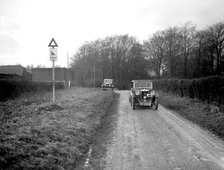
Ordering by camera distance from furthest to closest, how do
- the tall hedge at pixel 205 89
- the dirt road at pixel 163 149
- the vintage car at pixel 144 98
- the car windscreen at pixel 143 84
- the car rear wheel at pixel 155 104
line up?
the car windscreen at pixel 143 84 < the vintage car at pixel 144 98 < the car rear wheel at pixel 155 104 < the tall hedge at pixel 205 89 < the dirt road at pixel 163 149

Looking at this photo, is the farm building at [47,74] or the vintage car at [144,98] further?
the farm building at [47,74]

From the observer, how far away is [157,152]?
610cm

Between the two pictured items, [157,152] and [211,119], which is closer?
[157,152]

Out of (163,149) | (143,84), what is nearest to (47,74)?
(143,84)

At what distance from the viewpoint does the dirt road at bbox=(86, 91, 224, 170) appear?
523 cm

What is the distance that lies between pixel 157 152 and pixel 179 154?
556mm

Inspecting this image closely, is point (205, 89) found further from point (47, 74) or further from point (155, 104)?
point (47, 74)

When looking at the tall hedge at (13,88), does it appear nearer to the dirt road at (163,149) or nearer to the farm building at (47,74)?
the dirt road at (163,149)

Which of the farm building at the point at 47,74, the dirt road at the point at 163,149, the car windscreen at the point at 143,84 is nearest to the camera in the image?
the dirt road at the point at 163,149

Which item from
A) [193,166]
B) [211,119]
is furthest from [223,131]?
[193,166]

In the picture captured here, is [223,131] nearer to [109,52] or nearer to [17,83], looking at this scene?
[17,83]

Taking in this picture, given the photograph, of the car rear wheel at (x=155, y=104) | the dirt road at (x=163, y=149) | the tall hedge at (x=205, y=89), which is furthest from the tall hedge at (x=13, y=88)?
the tall hedge at (x=205, y=89)

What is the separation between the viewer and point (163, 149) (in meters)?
6.37

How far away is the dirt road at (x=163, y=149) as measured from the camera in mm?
5227
